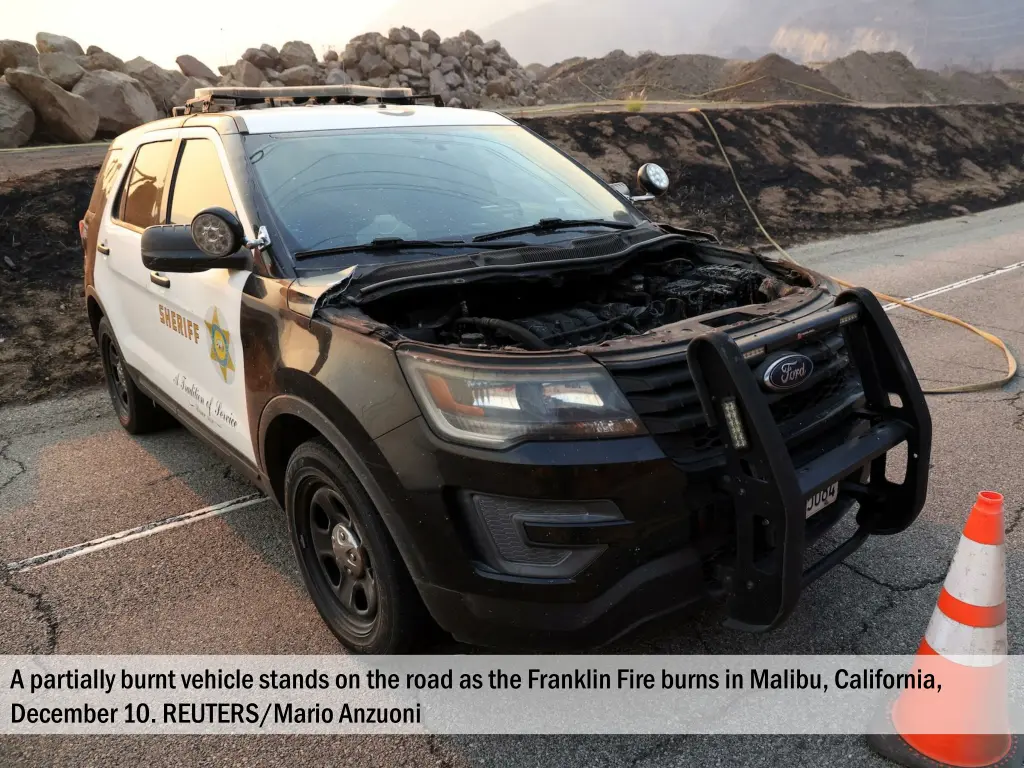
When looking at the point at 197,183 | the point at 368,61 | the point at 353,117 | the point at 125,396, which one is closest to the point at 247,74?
the point at 368,61

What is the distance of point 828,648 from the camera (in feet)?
9.67

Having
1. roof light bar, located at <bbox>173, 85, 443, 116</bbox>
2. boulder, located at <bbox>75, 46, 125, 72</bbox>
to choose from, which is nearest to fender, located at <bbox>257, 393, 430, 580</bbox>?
roof light bar, located at <bbox>173, 85, 443, 116</bbox>

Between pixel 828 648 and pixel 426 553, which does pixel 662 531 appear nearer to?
pixel 426 553

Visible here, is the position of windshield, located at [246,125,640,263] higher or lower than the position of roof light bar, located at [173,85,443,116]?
lower

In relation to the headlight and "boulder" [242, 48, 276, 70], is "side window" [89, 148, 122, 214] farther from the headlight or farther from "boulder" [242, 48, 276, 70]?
"boulder" [242, 48, 276, 70]

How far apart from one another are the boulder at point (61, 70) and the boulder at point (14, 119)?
123cm

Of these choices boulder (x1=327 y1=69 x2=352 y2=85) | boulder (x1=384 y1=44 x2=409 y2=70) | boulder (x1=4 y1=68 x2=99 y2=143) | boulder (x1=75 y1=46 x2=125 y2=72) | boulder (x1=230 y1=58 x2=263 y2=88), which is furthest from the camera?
boulder (x1=384 y1=44 x2=409 y2=70)

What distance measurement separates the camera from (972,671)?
241cm

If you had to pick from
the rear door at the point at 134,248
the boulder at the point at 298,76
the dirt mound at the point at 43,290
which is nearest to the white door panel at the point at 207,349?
the rear door at the point at 134,248

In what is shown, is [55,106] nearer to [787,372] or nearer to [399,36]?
[399,36]

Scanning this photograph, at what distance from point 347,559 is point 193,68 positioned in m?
21.2

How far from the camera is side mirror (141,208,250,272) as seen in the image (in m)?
3.08

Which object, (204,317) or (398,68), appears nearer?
(204,317)

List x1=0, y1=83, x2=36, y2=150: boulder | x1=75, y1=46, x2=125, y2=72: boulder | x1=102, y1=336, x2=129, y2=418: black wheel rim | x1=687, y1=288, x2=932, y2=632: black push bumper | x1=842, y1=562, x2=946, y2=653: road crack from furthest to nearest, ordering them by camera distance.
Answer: x1=75, y1=46, x2=125, y2=72: boulder
x1=0, y1=83, x2=36, y2=150: boulder
x1=102, y1=336, x2=129, y2=418: black wheel rim
x1=842, y1=562, x2=946, y2=653: road crack
x1=687, y1=288, x2=932, y2=632: black push bumper
